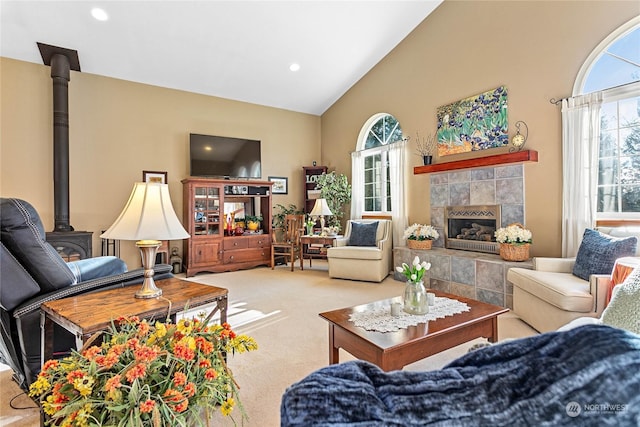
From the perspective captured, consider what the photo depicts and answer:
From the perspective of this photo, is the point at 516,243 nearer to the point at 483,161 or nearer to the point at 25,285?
the point at 483,161

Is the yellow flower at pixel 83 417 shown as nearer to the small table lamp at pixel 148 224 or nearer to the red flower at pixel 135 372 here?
the red flower at pixel 135 372

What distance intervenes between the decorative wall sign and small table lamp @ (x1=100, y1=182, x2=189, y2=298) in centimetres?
387

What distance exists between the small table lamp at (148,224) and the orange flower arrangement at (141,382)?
0.82 meters

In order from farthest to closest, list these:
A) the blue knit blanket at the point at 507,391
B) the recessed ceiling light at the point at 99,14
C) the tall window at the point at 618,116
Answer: the recessed ceiling light at the point at 99,14, the tall window at the point at 618,116, the blue knit blanket at the point at 507,391

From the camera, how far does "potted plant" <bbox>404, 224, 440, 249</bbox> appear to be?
176 inches

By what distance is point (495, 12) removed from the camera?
390 centimetres

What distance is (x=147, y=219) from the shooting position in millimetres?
1651

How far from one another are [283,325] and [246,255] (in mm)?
2827

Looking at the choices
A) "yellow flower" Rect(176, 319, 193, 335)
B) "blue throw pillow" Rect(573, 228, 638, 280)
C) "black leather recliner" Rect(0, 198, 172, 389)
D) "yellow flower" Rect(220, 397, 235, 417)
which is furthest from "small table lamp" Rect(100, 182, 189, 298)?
"blue throw pillow" Rect(573, 228, 638, 280)

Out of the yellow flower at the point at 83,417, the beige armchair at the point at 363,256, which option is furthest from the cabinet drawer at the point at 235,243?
the yellow flower at the point at 83,417

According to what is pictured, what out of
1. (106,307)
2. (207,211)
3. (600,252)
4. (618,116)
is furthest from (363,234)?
(106,307)

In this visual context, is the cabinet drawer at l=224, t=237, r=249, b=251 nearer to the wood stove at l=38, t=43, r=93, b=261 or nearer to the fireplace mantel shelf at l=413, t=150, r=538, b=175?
the wood stove at l=38, t=43, r=93, b=261

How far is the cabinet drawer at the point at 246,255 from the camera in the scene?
17.8ft

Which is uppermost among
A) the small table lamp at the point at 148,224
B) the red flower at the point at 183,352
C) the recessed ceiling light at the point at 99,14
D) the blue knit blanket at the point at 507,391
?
the recessed ceiling light at the point at 99,14
